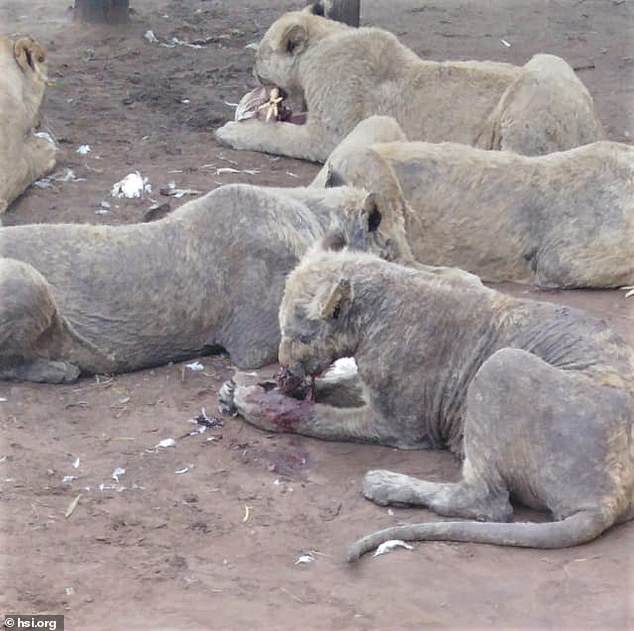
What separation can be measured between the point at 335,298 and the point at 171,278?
1.41 meters

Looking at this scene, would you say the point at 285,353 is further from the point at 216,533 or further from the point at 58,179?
the point at 58,179

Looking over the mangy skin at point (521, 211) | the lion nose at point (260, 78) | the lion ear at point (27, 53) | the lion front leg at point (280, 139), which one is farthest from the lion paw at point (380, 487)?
the lion nose at point (260, 78)

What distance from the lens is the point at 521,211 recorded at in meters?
8.82

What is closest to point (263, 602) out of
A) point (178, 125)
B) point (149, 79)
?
point (178, 125)

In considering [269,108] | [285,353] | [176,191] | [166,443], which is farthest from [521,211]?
[269,108]

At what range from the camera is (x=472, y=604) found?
5.29m

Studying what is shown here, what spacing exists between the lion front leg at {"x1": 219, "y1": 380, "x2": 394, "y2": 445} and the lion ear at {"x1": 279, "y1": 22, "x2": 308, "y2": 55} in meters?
4.98

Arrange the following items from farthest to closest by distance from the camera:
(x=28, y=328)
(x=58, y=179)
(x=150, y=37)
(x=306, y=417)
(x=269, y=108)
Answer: (x=150, y=37) → (x=269, y=108) → (x=58, y=179) → (x=28, y=328) → (x=306, y=417)

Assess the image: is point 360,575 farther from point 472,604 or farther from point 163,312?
point 163,312

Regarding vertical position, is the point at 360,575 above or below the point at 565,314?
below

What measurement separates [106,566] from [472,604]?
1.42 metres

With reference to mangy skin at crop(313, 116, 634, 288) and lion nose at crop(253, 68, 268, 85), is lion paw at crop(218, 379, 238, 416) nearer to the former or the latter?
mangy skin at crop(313, 116, 634, 288)

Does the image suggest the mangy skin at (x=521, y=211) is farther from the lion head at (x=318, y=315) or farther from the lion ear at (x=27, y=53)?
the lion ear at (x=27, y=53)

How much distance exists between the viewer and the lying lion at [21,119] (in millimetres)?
9812
